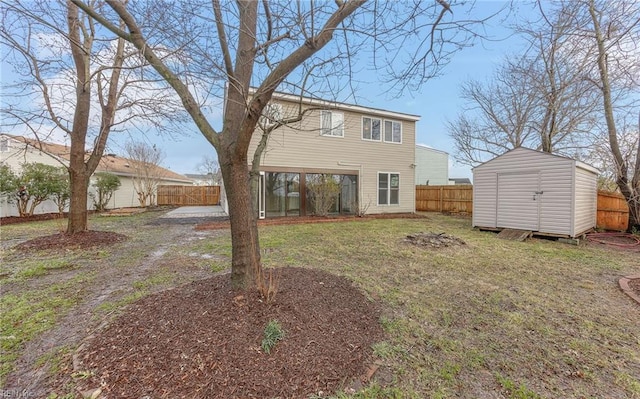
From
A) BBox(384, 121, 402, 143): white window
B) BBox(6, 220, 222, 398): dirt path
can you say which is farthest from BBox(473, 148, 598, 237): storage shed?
BBox(6, 220, 222, 398): dirt path

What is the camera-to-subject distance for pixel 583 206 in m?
7.82

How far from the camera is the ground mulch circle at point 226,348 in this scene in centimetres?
179

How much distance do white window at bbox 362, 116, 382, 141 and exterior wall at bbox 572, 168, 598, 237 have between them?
768 cm

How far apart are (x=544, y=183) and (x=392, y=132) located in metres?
7.26

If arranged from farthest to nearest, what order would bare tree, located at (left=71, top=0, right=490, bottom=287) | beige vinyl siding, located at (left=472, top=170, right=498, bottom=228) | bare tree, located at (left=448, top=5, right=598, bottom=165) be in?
1. bare tree, located at (left=448, top=5, right=598, bottom=165)
2. beige vinyl siding, located at (left=472, top=170, right=498, bottom=228)
3. bare tree, located at (left=71, top=0, right=490, bottom=287)

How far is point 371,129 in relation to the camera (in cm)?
1315

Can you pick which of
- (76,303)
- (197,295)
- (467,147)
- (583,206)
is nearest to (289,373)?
(197,295)

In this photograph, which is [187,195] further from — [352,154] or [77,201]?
[77,201]

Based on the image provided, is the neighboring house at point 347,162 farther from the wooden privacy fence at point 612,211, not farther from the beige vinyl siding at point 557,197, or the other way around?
the wooden privacy fence at point 612,211

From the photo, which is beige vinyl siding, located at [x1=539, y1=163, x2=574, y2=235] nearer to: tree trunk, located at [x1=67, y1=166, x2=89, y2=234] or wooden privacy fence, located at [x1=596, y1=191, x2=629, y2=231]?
wooden privacy fence, located at [x1=596, y1=191, x2=629, y2=231]

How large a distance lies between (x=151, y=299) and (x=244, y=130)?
215 centimetres

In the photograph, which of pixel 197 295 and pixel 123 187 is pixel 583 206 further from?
pixel 123 187

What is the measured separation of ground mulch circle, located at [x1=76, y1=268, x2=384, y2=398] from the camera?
179cm

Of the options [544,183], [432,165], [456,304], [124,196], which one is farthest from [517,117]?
[124,196]
